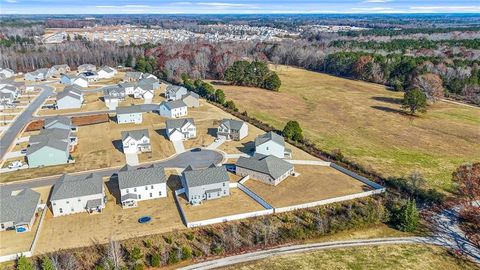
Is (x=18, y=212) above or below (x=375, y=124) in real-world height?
above

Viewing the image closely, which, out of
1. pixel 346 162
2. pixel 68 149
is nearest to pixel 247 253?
pixel 346 162

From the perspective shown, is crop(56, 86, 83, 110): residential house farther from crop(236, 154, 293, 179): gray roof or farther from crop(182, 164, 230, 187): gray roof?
crop(236, 154, 293, 179): gray roof

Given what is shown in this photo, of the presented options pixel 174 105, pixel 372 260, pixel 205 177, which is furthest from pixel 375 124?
pixel 372 260

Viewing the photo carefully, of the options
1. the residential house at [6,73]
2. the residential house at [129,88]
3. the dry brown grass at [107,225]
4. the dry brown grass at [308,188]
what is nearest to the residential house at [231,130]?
the dry brown grass at [308,188]

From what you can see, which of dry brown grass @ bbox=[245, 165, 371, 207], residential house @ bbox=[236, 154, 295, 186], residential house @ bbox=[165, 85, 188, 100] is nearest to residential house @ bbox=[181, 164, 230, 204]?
dry brown grass @ bbox=[245, 165, 371, 207]

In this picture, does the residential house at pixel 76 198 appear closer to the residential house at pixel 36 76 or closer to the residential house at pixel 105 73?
the residential house at pixel 105 73

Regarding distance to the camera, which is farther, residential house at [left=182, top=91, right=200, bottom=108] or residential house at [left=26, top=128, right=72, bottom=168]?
residential house at [left=182, top=91, right=200, bottom=108]

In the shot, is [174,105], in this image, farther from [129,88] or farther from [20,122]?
[20,122]
